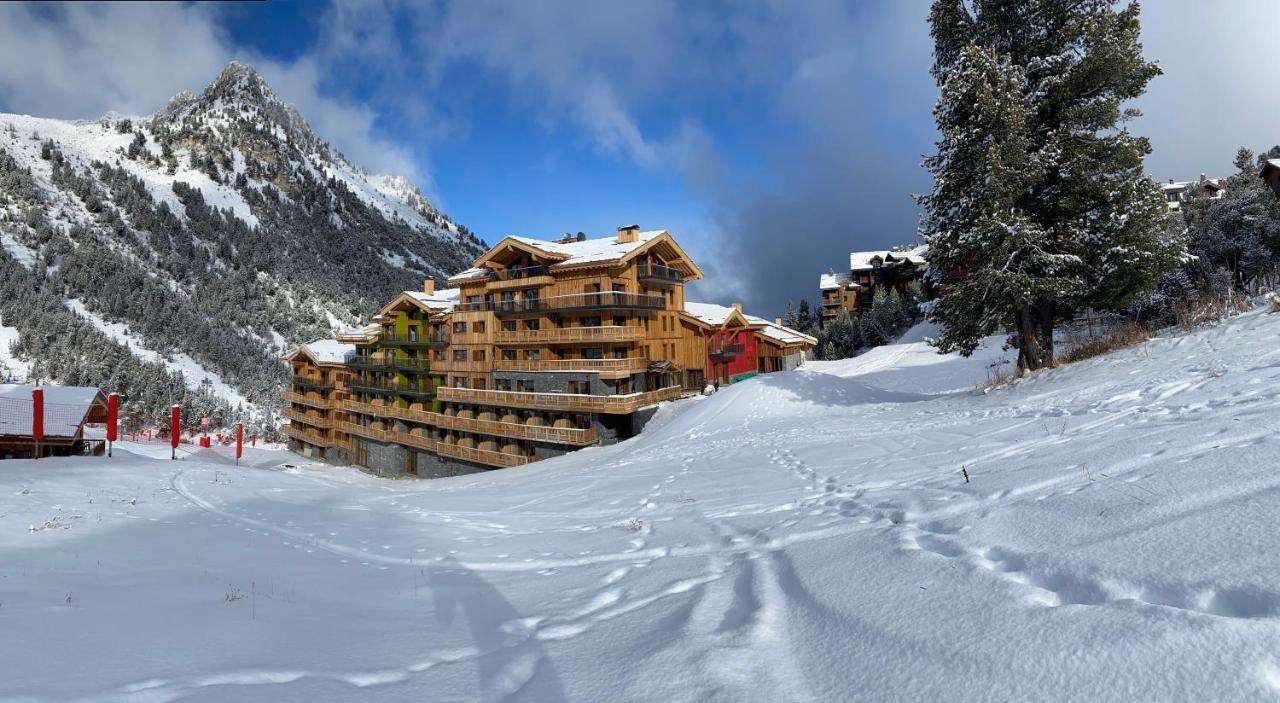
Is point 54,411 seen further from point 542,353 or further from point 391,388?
point 542,353

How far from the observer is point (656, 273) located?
1400 inches

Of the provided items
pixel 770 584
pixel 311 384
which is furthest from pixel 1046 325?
pixel 311 384

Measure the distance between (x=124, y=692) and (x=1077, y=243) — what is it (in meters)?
19.4

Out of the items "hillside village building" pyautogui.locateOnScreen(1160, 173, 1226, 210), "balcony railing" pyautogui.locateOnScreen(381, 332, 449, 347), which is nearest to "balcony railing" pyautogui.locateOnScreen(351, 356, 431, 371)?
"balcony railing" pyautogui.locateOnScreen(381, 332, 449, 347)

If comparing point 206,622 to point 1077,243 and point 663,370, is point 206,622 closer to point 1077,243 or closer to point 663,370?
point 1077,243

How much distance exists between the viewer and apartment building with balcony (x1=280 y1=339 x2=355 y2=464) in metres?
53.7

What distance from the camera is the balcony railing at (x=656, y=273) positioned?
3494 cm

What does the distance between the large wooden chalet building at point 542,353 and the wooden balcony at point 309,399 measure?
19.2 ft

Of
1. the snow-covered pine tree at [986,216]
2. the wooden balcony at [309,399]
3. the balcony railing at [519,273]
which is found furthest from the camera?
the wooden balcony at [309,399]

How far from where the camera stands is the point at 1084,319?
20.8 m

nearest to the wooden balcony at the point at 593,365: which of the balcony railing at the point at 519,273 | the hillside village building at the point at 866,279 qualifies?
the balcony railing at the point at 519,273

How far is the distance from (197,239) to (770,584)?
169 meters

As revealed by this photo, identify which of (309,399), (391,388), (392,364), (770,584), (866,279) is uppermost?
(866,279)

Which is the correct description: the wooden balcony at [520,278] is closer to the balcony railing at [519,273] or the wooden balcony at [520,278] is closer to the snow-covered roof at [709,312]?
the balcony railing at [519,273]
